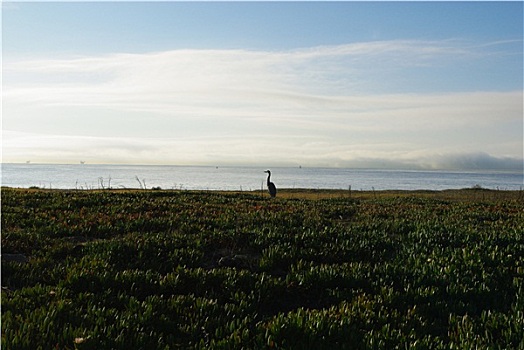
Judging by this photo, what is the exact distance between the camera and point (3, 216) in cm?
1253

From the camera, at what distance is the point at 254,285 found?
7.62 metres

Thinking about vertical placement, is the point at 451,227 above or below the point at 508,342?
above

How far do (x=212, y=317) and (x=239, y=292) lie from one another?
1091 millimetres

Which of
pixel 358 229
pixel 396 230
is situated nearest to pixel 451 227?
pixel 396 230

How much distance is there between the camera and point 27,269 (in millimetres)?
7906

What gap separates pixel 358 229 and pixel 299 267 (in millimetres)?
4377

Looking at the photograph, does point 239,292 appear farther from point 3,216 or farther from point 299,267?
point 3,216

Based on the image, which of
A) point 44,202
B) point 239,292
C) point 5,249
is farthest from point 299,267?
point 44,202

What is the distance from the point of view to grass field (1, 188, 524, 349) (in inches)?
227

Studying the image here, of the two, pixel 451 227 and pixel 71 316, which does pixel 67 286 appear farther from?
pixel 451 227

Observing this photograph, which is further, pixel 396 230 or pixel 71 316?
pixel 396 230

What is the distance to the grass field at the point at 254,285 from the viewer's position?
5777mm

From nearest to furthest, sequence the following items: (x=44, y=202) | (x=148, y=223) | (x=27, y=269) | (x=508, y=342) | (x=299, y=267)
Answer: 1. (x=508, y=342)
2. (x=27, y=269)
3. (x=299, y=267)
4. (x=148, y=223)
5. (x=44, y=202)

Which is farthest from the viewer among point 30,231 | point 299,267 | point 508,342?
point 30,231
